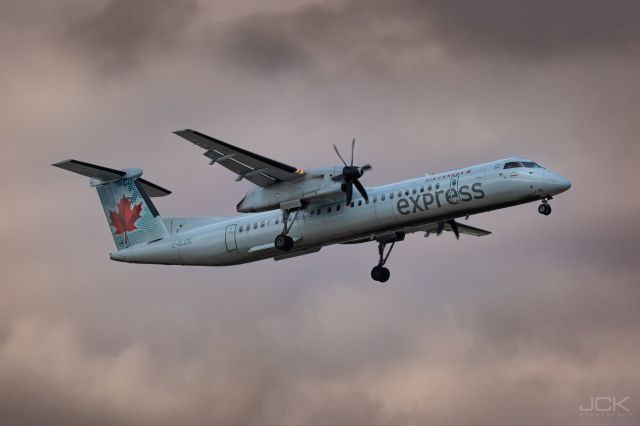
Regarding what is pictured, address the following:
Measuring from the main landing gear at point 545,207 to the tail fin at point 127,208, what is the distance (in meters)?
14.1

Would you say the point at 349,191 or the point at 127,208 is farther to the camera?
the point at 127,208

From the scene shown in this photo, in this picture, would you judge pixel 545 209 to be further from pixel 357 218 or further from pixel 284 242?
pixel 284 242

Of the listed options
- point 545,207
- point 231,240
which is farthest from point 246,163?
point 545,207

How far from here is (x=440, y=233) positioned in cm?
4459

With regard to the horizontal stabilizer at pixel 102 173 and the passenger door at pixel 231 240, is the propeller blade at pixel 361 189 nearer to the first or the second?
the passenger door at pixel 231 240

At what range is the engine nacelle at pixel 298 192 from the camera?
41156 mm

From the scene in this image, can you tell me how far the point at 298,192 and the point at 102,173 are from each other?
311 inches

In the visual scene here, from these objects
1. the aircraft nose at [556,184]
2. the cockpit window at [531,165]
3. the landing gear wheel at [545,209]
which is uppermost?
the cockpit window at [531,165]

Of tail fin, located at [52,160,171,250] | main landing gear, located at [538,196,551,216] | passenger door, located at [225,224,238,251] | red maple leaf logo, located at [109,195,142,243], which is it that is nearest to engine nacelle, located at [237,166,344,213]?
passenger door, located at [225,224,238,251]

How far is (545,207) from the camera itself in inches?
1515

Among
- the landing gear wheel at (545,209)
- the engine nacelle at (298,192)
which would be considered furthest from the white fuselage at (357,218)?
the engine nacelle at (298,192)

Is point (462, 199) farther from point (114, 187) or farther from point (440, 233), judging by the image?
point (114, 187)

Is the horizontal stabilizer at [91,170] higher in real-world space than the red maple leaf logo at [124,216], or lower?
higher

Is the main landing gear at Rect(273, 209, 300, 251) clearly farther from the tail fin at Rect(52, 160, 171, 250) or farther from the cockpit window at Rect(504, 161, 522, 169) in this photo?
the cockpit window at Rect(504, 161, 522, 169)
